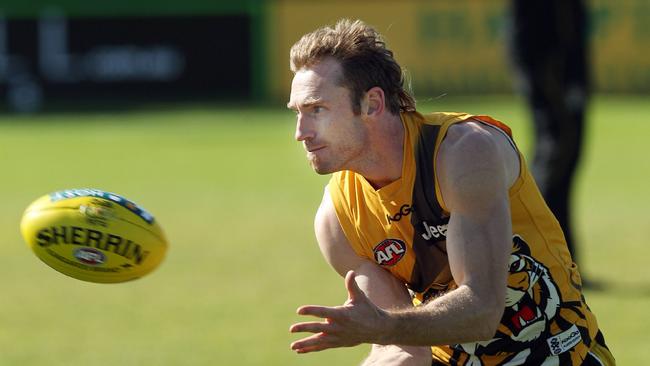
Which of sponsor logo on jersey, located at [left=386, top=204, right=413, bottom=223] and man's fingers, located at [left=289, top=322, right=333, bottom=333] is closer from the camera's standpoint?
man's fingers, located at [left=289, top=322, right=333, bottom=333]

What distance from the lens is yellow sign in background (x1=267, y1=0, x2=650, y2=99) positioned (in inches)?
1148

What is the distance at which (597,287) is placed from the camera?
1066cm

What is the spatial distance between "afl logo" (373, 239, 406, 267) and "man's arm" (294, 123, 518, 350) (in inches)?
16.7

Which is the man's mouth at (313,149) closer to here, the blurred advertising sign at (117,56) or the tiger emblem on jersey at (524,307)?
the tiger emblem on jersey at (524,307)

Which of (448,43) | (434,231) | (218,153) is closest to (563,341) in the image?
(434,231)

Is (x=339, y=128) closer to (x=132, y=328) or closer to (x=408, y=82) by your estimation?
(x=408, y=82)

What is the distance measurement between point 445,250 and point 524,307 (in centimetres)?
38

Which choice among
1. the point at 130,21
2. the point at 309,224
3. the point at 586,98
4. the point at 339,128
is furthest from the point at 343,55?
the point at 130,21

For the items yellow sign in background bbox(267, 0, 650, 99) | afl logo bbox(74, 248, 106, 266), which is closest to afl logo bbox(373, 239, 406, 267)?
afl logo bbox(74, 248, 106, 266)

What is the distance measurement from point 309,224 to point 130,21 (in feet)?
52.8

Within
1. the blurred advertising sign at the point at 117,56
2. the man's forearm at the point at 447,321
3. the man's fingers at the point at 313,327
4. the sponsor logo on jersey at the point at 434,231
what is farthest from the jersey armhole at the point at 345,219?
the blurred advertising sign at the point at 117,56

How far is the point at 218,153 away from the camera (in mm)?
21469

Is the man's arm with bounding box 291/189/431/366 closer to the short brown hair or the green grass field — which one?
the short brown hair

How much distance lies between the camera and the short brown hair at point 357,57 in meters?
4.91
